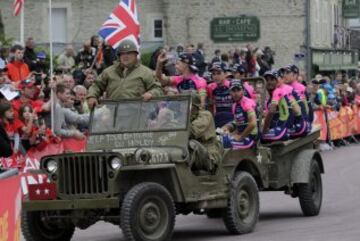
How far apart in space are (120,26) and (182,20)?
32.8 metres

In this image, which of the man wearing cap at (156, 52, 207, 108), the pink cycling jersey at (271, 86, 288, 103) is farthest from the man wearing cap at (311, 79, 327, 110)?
the man wearing cap at (156, 52, 207, 108)

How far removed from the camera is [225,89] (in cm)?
1399

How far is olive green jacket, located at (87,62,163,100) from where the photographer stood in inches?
497

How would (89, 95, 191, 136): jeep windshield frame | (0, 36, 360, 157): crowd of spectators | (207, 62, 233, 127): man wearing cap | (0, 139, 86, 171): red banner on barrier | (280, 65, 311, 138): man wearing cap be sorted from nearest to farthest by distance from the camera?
(89, 95, 191, 136): jeep windshield frame → (207, 62, 233, 127): man wearing cap → (280, 65, 311, 138): man wearing cap → (0, 139, 86, 171): red banner on barrier → (0, 36, 360, 157): crowd of spectators

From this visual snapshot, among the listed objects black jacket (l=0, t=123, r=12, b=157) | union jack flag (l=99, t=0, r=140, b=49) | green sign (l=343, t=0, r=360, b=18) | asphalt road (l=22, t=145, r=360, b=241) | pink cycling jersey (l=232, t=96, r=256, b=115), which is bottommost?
asphalt road (l=22, t=145, r=360, b=241)

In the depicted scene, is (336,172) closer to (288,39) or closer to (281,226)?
(281,226)

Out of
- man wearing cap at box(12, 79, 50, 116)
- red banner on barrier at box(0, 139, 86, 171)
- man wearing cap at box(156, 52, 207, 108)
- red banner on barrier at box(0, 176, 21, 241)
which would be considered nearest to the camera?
red banner on barrier at box(0, 176, 21, 241)

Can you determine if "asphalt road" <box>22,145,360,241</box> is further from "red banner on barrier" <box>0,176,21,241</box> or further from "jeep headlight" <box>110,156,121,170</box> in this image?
"red banner on barrier" <box>0,176,21,241</box>

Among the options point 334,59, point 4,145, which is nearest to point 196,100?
point 4,145

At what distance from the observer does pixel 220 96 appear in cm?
1405

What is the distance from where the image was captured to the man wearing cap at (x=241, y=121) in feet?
43.3

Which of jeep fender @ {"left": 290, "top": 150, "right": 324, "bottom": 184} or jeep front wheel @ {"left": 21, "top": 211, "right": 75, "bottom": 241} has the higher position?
jeep fender @ {"left": 290, "top": 150, "right": 324, "bottom": 184}

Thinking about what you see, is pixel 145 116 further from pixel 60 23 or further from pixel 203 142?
pixel 60 23

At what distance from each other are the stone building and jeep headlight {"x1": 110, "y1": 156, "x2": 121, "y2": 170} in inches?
1540
